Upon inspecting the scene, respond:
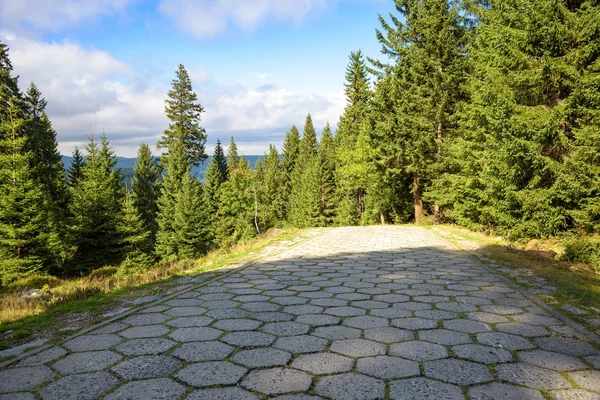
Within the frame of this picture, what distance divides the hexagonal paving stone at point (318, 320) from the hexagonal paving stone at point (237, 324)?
473 millimetres

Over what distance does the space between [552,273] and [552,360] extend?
3.82 metres

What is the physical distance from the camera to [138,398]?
6.95ft

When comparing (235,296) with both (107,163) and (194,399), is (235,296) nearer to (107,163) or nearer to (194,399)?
(194,399)

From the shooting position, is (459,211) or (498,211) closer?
(498,211)

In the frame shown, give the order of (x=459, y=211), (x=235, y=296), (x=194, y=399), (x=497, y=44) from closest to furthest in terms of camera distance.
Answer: (x=194, y=399) → (x=235, y=296) → (x=497, y=44) → (x=459, y=211)

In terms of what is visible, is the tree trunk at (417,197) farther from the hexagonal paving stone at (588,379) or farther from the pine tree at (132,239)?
the hexagonal paving stone at (588,379)

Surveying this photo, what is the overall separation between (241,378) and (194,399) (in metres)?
0.36

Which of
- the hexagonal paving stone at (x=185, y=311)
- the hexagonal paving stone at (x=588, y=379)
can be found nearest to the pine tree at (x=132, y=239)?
the hexagonal paving stone at (x=185, y=311)

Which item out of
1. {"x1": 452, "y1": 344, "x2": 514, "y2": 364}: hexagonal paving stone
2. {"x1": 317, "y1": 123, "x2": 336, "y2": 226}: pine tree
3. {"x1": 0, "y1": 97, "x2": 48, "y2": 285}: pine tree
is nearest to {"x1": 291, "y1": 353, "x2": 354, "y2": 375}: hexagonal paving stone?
{"x1": 452, "y1": 344, "x2": 514, "y2": 364}: hexagonal paving stone

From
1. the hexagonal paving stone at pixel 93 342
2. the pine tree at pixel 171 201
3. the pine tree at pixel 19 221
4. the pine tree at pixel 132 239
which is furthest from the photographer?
the pine tree at pixel 171 201

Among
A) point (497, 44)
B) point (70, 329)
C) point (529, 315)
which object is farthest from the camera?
point (497, 44)

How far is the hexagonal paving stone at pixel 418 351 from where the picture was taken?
8.84 feet

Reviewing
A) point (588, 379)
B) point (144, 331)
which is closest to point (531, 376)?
point (588, 379)

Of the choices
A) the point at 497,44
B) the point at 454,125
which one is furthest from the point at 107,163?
the point at 497,44
